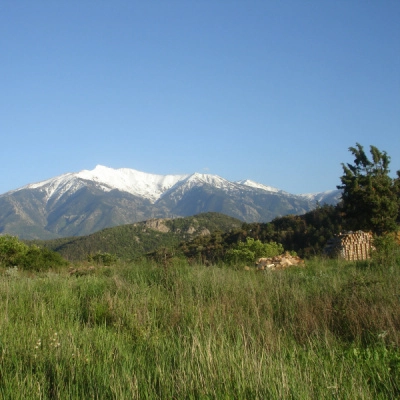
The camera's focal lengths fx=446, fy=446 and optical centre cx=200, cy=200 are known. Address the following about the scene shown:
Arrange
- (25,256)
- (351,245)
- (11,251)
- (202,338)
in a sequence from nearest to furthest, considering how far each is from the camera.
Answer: (202,338)
(351,245)
(25,256)
(11,251)

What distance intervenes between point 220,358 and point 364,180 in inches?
807

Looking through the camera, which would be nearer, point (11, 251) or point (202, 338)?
point (202, 338)

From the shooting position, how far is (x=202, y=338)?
16.1 ft

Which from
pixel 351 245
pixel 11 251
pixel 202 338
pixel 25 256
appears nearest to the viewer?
pixel 202 338

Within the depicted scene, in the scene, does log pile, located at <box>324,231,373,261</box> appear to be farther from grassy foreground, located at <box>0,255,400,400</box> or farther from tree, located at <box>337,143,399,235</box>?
grassy foreground, located at <box>0,255,400,400</box>

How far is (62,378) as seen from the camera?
406cm

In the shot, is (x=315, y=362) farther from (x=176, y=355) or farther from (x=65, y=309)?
(x=65, y=309)

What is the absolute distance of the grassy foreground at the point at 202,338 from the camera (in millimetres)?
3670

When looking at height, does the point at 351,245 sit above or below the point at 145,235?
above

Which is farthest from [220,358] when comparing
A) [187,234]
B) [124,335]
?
[187,234]

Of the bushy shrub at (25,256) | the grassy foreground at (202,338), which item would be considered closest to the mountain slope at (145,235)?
the bushy shrub at (25,256)

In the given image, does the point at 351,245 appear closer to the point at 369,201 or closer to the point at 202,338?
the point at 369,201

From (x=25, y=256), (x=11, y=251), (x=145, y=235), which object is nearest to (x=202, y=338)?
(x=25, y=256)

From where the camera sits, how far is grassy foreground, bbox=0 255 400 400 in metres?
3.67
